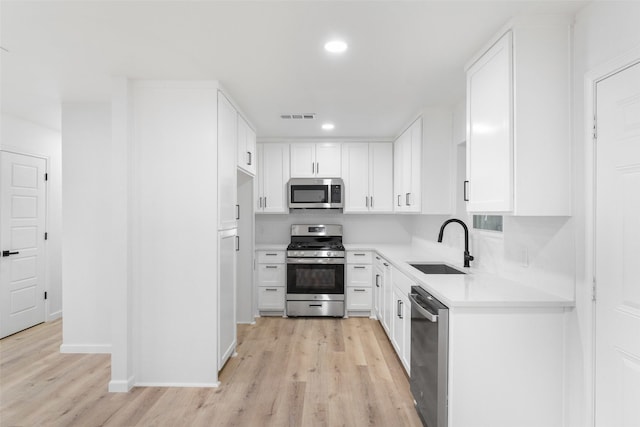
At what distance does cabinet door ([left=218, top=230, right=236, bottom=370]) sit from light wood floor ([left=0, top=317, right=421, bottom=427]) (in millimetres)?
188

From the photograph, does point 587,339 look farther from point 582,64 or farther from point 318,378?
point 318,378

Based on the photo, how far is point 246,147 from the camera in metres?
3.80

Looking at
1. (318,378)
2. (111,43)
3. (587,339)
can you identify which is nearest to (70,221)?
(111,43)

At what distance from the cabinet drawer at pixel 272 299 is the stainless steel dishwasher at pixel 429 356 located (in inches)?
96.9

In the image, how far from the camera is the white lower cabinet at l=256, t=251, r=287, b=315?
4.69 m

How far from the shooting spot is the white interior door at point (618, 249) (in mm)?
1505

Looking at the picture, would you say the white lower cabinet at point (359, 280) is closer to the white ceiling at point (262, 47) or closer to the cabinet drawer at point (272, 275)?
the cabinet drawer at point (272, 275)

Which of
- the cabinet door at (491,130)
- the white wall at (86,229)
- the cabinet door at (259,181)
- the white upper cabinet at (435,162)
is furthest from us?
the cabinet door at (259,181)

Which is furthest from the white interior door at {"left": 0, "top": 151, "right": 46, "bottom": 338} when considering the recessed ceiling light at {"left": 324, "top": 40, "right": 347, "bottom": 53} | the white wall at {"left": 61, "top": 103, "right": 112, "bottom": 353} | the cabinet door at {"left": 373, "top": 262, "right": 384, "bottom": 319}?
the cabinet door at {"left": 373, "top": 262, "right": 384, "bottom": 319}

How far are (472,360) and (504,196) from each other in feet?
3.00

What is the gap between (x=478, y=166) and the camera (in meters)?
2.26

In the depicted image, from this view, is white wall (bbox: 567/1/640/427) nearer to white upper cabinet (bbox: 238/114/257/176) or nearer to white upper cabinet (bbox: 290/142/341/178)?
white upper cabinet (bbox: 238/114/257/176)

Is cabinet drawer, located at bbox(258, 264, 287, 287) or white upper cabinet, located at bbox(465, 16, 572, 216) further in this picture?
cabinet drawer, located at bbox(258, 264, 287, 287)

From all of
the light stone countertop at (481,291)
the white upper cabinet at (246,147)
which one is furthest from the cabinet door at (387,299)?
the white upper cabinet at (246,147)
